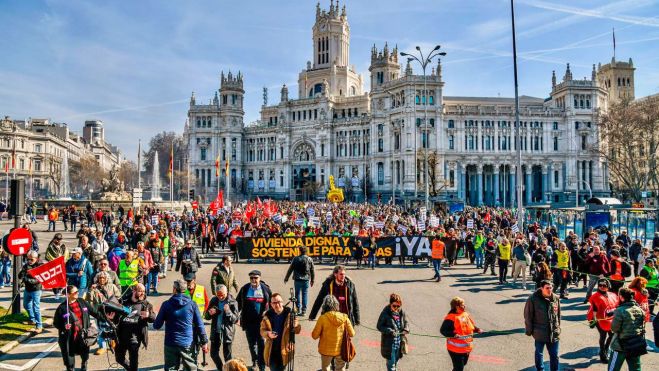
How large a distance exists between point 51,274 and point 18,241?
1.69m

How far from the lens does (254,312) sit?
8836 mm

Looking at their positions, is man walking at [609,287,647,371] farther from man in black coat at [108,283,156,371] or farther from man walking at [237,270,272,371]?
man in black coat at [108,283,156,371]

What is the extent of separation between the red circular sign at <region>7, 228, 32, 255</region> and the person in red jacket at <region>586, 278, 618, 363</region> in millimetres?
12948

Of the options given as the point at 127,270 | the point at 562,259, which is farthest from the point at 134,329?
the point at 562,259

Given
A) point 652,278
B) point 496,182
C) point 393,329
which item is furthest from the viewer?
point 496,182

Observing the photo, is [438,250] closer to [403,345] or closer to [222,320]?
[403,345]

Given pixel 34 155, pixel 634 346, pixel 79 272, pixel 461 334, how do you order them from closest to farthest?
pixel 461 334, pixel 634 346, pixel 79 272, pixel 34 155

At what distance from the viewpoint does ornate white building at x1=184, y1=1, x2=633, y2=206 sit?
78562 millimetres

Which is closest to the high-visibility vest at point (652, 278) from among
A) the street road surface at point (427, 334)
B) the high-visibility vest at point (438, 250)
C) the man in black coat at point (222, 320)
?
the street road surface at point (427, 334)

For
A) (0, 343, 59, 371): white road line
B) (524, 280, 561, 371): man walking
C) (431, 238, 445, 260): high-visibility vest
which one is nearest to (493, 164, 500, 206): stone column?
(431, 238, 445, 260): high-visibility vest

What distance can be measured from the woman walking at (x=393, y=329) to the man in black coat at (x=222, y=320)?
2.64 m

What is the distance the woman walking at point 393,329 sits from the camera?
8.05m

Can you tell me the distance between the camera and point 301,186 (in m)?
96.0

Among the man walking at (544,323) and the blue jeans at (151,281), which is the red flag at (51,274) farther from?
the man walking at (544,323)
